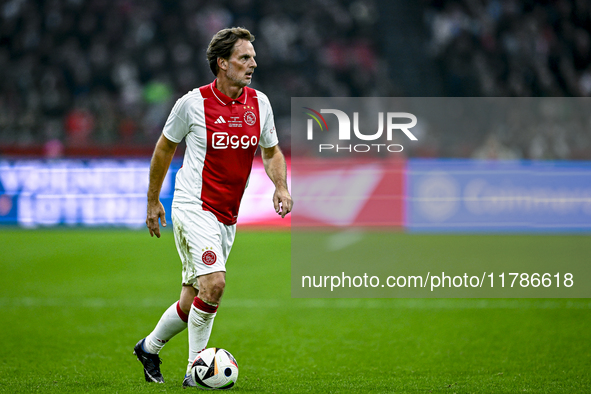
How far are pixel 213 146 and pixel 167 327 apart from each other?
4.16 ft

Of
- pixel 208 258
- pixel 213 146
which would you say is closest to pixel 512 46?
pixel 213 146

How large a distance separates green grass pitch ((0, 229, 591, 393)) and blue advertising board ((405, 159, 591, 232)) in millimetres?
3818

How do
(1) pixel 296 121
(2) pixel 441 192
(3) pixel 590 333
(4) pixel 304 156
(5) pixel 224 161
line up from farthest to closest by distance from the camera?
(1) pixel 296 121 < (4) pixel 304 156 < (2) pixel 441 192 < (3) pixel 590 333 < (5) pixel 224 161

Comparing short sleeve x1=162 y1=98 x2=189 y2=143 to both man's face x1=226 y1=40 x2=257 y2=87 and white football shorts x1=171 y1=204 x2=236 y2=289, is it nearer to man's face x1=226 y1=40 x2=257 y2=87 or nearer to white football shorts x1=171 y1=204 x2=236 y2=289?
man's face x1=226 y1=40 x2=257 y2=87

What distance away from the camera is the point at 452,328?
6840mm

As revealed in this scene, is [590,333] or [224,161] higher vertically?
[224,161]

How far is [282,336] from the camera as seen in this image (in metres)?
6.56

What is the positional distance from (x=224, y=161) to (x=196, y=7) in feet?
51.6

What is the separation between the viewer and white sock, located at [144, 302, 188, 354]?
4.71 m

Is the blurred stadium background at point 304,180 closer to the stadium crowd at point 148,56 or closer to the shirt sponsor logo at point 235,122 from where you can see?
the stadium crowd at point 148,56

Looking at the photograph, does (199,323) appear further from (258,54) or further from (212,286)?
(258,54)

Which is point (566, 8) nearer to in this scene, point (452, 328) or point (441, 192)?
point (441, 192)

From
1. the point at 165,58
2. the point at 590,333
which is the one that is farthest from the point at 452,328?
the point at 165,58

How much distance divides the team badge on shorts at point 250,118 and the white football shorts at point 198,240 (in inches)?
25.1
